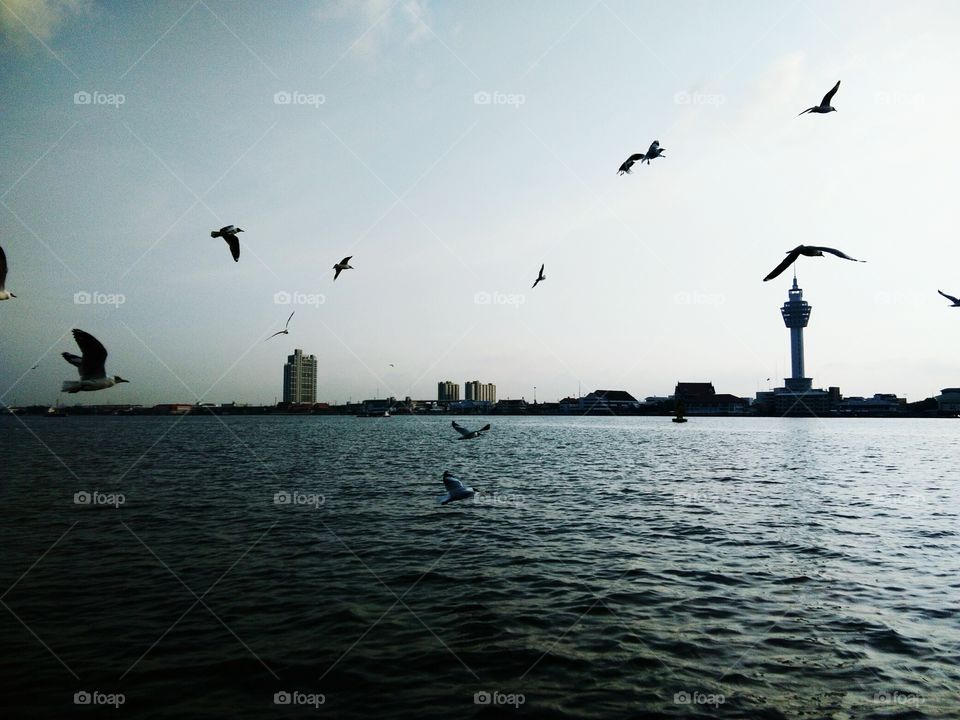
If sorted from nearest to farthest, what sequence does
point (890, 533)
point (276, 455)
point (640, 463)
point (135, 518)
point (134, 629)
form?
1. point (134, 629)
2. point (890, 533)
3. point (135, 518)
4. point (640, 463)
5. point (276, 455)

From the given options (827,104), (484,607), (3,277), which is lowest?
(484,607)

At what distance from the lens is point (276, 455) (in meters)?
53.8

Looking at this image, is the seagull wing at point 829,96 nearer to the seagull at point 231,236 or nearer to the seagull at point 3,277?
the seagull at point 231,236

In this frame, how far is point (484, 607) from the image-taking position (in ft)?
38.6

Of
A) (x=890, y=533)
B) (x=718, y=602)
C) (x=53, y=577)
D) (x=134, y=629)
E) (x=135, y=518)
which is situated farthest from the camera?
(x=135, y=518)

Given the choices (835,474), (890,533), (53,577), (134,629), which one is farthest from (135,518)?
(835,474)

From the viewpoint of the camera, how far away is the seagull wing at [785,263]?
447 inches

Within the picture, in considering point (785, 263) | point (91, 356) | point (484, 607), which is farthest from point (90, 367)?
point (785, 263)

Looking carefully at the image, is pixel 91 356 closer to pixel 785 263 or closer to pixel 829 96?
pixel 785 263

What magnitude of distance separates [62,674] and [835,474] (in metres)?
43.2

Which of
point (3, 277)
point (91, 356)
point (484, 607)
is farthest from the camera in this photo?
point (91, 356)

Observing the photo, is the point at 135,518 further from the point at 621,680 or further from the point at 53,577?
the point at 621,680

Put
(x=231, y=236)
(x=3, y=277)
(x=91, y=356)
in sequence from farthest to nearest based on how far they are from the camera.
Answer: (x=231, y=236) < (x=91, y=356) < (x=3, y=277)

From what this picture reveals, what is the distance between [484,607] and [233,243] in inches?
470
